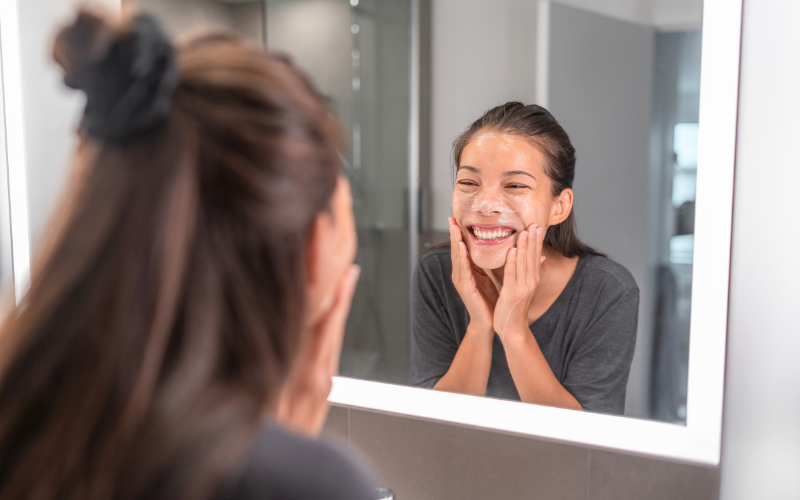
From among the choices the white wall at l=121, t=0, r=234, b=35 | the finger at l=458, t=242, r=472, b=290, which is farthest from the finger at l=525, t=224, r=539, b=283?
the white wall at l=121, t=0, r=234, b=35

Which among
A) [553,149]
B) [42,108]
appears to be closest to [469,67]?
[553,149]

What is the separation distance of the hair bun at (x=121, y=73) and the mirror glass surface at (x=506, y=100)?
2.33 ft

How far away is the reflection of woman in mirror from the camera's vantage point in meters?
0.95

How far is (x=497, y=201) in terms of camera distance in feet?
3.17

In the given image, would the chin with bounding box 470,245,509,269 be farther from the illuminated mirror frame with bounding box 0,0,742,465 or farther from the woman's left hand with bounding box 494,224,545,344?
the illuminated mirror frame with bounding box 0,0,742,465

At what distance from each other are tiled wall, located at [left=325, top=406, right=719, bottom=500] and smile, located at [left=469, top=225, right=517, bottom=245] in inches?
13.9

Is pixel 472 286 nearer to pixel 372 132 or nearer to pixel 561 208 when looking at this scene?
pixel 561 208

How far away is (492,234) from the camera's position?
0.98 metres

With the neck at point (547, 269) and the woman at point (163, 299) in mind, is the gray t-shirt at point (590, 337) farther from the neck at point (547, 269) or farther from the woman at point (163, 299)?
the woman at point (163, 299)

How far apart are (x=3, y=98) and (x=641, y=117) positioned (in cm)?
142

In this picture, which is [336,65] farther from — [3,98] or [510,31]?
[3,98]

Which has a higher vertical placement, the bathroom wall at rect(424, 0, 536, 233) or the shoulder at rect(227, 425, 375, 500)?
the bathroom wall at rect(424, 0, 536, 233)

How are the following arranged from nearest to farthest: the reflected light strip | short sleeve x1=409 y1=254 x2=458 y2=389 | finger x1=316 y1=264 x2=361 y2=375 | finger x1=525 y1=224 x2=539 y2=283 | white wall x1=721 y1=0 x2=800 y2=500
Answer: finger x1=316 y1=264 x2=361 y2=375 < white wall x1=721 y1=0 x2=800 y2=500 < finger x1=525 y1=224 x2=539 y2=283 < short sleeve x1=409 y1=254 x2=458 y2=389 < the reflected light strip

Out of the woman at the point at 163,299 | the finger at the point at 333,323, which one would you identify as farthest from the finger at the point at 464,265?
the woman at the point at 163,299
